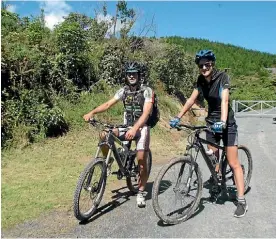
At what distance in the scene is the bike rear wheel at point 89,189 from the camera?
177 inches

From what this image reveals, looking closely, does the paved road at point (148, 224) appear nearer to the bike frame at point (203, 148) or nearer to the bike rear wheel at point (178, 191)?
the bike rear wheel at point (178, 191)

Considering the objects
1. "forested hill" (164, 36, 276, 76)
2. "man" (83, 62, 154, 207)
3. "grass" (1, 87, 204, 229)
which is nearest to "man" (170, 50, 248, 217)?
"man" (83, 62, 154, 207)

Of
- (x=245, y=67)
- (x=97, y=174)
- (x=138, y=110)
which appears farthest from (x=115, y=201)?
(x=245, y=67)

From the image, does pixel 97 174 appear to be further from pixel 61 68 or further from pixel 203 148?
pixel 61 68

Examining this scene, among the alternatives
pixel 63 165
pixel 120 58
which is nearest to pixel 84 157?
pixel 63 165

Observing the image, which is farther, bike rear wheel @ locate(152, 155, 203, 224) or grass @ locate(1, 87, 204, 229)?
grass @ locate(1, 87, 204, 229)

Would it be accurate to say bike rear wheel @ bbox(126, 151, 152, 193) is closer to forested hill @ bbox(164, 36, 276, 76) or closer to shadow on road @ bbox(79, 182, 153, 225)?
shadow on road @ bbox(79, 182, 153, 225)

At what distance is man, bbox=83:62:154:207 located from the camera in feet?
16.7

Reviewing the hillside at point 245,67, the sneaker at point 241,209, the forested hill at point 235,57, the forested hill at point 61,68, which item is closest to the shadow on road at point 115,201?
the sneaker at point 241,209

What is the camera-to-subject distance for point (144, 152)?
5.23 meters

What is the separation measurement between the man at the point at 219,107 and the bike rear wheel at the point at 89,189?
3.51 feet

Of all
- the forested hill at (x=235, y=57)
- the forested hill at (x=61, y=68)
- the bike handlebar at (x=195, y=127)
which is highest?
the forested hill at (x=235, y=57)

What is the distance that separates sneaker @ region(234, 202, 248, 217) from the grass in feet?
7.13

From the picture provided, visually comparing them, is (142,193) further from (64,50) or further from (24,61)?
(64,50)
